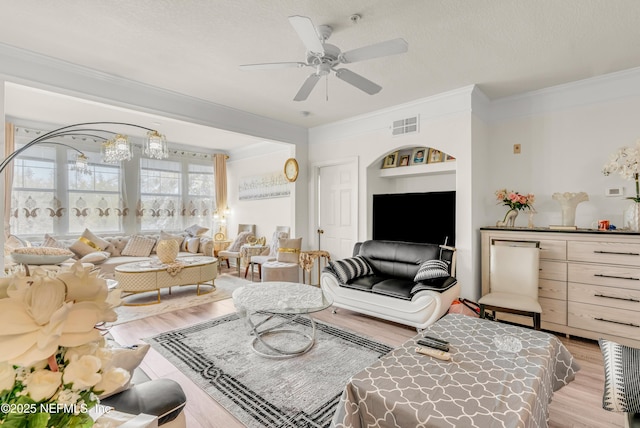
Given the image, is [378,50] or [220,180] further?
[220,180]

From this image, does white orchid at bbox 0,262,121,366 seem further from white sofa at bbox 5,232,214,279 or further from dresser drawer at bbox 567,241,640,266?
white sofa at bbox 5,232,214,279

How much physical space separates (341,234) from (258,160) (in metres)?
3.10

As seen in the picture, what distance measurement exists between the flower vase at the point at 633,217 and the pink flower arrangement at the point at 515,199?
2.72 feet

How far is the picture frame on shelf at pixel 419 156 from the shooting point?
14.2ft

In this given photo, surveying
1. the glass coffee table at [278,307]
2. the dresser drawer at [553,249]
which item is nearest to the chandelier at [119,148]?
the glass coffee table at [278,307]

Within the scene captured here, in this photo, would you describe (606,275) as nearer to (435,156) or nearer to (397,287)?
(397,287)

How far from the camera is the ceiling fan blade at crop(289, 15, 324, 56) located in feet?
5.65

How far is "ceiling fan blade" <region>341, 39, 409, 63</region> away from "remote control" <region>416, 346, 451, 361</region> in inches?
73.7

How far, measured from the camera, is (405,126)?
420 cm

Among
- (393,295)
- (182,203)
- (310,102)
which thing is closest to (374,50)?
(310,102)

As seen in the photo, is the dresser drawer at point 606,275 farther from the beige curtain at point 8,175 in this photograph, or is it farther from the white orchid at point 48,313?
the beige curtain at point 8,175

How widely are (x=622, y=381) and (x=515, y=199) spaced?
264 centimetres

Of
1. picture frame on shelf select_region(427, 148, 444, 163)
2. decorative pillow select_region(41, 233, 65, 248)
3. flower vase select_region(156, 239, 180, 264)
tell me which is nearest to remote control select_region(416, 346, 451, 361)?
picture frame on shelf select_region(427, 148, 444, 163)

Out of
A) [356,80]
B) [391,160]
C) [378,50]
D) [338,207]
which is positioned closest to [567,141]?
[391,160]
